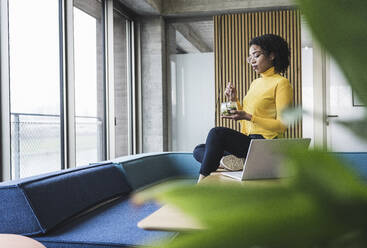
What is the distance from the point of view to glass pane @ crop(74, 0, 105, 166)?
4.44 meters

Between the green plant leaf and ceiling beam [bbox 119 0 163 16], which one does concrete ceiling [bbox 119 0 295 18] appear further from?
the green plant leaf

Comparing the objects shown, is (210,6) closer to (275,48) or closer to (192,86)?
(192,86)

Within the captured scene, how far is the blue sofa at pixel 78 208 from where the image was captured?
1753 millimetres

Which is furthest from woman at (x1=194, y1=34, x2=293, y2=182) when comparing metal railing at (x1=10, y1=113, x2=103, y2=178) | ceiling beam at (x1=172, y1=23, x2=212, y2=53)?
ceiling beam at (x1=172, y1=23, x2=212, y2=53)

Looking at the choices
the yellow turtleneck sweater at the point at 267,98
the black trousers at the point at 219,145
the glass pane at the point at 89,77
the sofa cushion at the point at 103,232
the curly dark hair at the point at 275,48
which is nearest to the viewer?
the sofa cushion at the point at 103,232

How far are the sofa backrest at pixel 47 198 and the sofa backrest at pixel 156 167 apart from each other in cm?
37

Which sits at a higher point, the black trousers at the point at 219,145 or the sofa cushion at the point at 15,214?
the black trousers at the point at 219,145

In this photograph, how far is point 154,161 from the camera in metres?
3.22

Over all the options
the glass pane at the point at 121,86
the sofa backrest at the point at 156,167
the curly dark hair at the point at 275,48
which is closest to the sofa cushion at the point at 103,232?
the sofa backrest at the point at 156,167

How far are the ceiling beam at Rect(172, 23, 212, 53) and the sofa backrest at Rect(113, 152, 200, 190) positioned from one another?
2.63 meters

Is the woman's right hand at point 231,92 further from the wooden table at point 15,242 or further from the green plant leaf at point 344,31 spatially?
the green plant leaf at point 344,31

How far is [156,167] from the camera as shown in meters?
3.25

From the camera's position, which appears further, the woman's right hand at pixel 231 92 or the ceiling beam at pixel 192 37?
the ceiling beam at pixel 192 37

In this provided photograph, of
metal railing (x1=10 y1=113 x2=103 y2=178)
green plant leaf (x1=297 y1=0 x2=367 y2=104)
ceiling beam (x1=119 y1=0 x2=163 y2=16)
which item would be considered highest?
ceiling beam (x1=119 y1=0 x2=163 y2=16)
